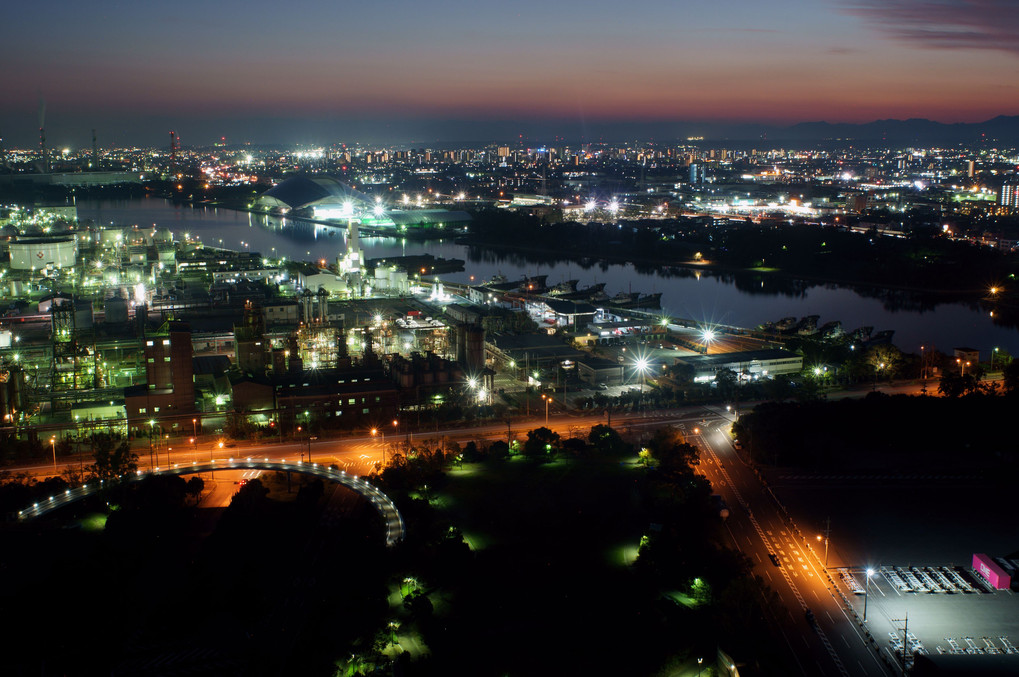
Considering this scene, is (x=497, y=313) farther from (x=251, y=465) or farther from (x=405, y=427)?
(x=251, y=465)

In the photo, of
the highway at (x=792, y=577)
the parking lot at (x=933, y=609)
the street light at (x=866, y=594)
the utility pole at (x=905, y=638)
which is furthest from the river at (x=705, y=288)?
the utility pole at (x=905, y=638)

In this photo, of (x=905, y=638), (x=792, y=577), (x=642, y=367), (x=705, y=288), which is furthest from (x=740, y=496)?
(x=705, y=288)

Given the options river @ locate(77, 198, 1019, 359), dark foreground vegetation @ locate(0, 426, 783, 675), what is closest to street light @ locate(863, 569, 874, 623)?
dark foreground vegetation @ locate(0, 426, 783, 675)

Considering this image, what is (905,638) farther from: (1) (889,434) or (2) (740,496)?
(1) (889,434)

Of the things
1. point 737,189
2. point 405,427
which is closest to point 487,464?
point 405,427

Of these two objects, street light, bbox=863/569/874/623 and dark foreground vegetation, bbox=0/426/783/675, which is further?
street light, bbox=863/569/874/623

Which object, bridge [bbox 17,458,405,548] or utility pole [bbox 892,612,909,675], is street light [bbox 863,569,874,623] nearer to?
utility pole [bbox 892,612,909,675]
